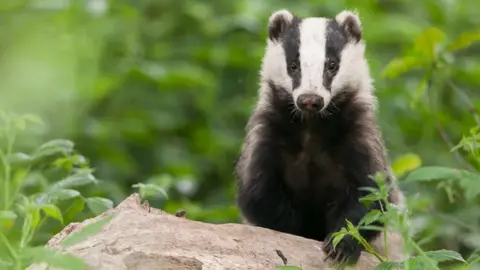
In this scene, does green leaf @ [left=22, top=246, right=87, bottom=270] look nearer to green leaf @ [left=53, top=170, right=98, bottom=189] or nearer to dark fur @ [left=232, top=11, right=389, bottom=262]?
green leaf @ [left=53, top=170, right=98, bottom=189]

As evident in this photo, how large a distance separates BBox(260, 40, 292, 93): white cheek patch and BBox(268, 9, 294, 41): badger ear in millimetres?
40

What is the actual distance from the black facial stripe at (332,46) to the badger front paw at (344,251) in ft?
2.32

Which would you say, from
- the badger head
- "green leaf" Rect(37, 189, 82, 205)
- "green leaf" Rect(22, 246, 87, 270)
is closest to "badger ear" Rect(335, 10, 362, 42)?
the badger head

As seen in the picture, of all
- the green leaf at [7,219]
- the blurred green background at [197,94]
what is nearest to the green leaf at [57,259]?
the green leaf at [7,219]

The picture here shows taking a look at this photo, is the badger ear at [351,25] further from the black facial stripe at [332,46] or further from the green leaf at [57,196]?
the green leaf at [57,196]

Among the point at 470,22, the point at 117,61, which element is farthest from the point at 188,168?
the point at 470,22

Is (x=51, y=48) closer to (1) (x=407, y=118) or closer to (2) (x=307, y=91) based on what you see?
(2) (x=307, y=91)

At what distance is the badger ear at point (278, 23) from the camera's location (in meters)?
4.65

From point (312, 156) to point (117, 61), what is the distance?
3.13 meters

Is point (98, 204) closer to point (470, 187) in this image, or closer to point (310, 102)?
point (310, 102)

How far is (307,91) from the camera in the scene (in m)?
4.09

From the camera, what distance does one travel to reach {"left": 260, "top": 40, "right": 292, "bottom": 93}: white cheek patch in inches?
173

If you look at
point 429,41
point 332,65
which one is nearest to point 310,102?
point 332,65

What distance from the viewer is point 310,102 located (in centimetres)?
402
